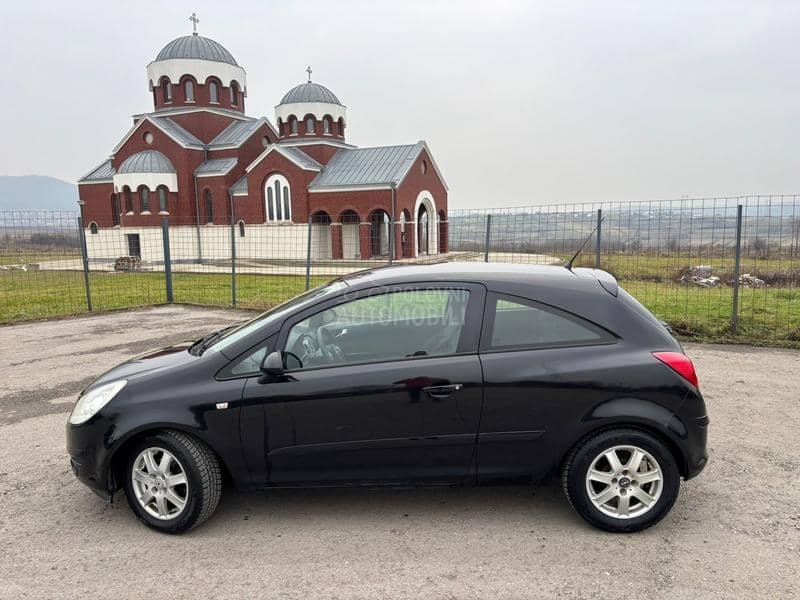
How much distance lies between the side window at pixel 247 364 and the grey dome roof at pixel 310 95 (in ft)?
132

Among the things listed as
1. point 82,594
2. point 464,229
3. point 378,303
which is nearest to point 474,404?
point 378,303

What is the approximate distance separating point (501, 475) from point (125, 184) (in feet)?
133

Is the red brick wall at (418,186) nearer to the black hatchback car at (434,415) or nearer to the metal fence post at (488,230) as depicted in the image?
the metal fence post at (488,230)

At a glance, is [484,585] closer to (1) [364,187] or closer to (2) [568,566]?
(2) [568,566]

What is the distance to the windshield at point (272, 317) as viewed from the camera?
3.45 metres

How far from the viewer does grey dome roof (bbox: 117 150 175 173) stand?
1476 inches

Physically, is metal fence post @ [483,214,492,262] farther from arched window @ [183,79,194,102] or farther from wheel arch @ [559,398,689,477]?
arched window @ [183,79,194,102]

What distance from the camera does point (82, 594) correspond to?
2719mm

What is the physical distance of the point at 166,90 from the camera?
1590 inches

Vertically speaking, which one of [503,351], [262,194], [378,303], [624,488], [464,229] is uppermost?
[262,194]

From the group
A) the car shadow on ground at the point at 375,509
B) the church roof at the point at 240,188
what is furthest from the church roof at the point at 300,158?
the car shadow on ground at the point at 375,509

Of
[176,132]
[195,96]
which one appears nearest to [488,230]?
[176,132]

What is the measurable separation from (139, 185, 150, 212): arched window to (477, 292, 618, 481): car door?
130ft

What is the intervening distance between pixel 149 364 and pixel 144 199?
3879cm
